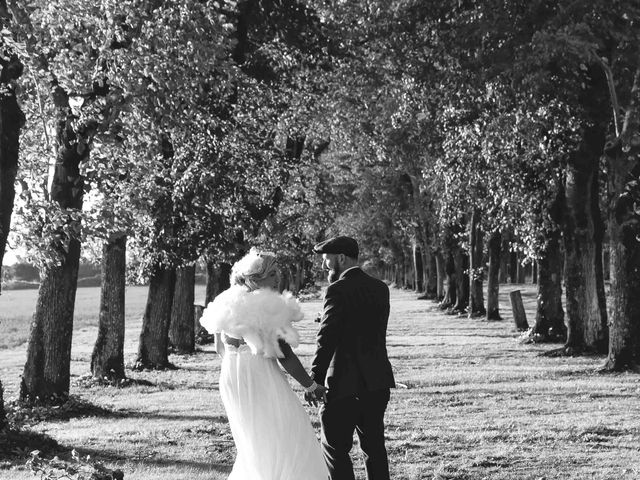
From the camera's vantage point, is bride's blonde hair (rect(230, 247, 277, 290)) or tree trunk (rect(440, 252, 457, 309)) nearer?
bride's blonde hair (rect(230, 247, 277, 290))

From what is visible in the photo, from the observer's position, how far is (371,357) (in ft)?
23.5

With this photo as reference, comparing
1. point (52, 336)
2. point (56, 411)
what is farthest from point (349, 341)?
point (52, 336)

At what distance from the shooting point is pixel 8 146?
11102 mm

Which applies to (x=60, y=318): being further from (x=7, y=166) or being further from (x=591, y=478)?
(x=591, y=478)

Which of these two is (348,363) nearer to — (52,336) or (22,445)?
(22,445)

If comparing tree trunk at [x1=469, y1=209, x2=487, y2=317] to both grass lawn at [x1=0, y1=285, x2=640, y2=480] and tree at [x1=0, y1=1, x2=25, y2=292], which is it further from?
tree at [x1=0, y1=1, x2=25, y2=292]

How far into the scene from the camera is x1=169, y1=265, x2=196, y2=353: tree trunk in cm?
2581

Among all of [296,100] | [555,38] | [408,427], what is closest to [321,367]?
[408,427]

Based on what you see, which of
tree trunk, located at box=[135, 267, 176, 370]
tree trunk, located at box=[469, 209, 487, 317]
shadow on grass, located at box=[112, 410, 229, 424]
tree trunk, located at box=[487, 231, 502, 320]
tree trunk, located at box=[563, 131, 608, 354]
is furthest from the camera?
tree trunk, located at box=[469, 209, 487, 317]

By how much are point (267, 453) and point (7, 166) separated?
5891mm

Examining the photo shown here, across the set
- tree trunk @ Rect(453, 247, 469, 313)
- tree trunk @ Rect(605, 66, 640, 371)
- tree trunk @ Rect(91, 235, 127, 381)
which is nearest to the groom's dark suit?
tree trunk @ Rect(605, 66, 640, 371)

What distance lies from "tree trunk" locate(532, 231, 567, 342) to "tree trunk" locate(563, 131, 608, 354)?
4293 millimetres

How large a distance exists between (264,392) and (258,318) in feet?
1.92

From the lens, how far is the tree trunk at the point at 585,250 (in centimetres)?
2108
